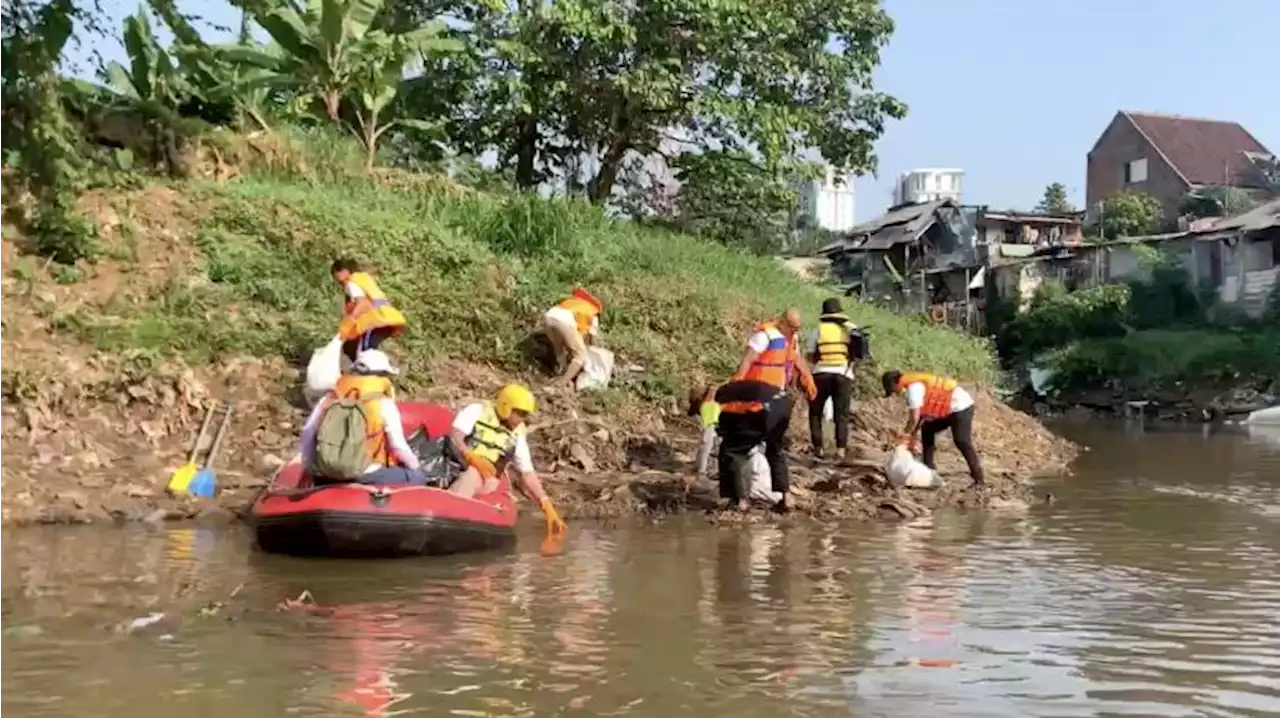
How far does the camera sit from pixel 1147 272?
40.8 metres

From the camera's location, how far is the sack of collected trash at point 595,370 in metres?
14.5

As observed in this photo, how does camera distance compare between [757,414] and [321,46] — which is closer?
[757,414]

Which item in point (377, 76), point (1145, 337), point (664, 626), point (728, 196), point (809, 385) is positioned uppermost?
point (377, 76)

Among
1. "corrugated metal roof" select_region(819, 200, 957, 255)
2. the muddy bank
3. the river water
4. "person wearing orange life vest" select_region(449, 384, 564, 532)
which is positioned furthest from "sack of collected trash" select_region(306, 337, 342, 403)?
"corrugated metal roof" select_region(819, 200, 957, 255)

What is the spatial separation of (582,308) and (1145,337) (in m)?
26.6

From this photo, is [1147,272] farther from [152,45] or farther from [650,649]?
[650,649]

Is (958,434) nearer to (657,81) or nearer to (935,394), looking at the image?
(935,394)

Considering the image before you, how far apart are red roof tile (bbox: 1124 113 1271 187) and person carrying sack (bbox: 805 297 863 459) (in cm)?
3854

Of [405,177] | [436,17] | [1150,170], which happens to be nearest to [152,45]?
[405,177]

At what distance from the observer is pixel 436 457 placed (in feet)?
35.1

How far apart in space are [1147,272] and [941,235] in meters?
9.94

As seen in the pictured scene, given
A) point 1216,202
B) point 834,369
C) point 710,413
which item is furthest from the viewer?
point 1216,202

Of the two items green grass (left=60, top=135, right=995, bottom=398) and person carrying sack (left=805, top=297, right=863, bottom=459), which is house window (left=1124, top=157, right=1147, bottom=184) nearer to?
green grass (left=60, top=135, right=995, bottom=398)

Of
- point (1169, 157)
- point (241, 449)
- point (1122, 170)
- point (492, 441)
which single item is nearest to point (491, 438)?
point (492, 441)
